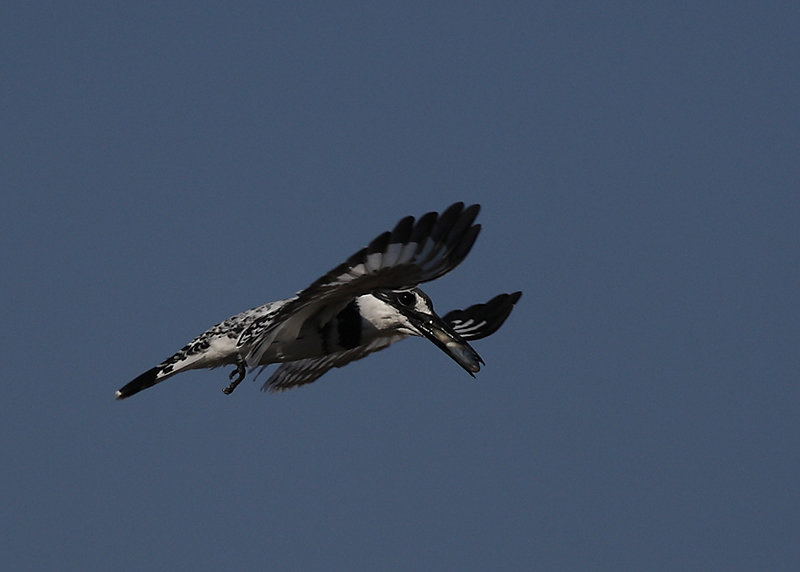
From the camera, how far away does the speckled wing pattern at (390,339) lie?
1034 centimetres

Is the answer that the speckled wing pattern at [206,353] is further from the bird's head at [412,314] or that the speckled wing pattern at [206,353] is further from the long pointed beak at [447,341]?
the long pointed beak at [447,341]

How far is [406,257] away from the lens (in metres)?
7.52

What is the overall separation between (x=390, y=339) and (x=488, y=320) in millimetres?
966

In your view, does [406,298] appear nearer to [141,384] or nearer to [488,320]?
[488,320]

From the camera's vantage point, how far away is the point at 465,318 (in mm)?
10430

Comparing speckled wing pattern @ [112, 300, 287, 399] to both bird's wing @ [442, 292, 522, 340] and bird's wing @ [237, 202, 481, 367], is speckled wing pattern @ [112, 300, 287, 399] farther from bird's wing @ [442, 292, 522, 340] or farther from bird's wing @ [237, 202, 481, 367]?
bird's wing @ [442, 292, 522, 340]

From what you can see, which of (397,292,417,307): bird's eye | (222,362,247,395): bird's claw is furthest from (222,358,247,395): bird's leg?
(397,292,417,307): bird's eye

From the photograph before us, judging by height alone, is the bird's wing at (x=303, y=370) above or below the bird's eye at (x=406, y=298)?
below

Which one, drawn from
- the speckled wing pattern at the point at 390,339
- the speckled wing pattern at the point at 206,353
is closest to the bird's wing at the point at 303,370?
the speckled wing pattern at the point at 390,339

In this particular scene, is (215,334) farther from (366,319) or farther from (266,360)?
(366,319)

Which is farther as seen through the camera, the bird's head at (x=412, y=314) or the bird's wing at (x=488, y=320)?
the bird's wing at (x=488, y=320)

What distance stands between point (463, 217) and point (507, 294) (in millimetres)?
2975

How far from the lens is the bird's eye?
9.07 m

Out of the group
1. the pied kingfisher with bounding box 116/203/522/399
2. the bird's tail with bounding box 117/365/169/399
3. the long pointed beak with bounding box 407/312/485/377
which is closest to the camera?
the pied kingfisher with bounding box 116/203/522/399
